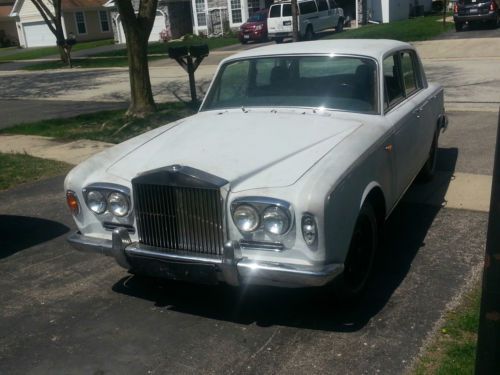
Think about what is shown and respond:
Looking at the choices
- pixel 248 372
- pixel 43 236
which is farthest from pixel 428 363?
pixel 43 236

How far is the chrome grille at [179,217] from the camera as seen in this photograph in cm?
372

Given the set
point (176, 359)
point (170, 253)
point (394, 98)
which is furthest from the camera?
point (394, 98)

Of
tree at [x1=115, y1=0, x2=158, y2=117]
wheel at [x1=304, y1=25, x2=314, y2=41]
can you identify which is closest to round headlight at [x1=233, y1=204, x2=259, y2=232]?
tree at [x1=115, y1=0, x2=158, y2=117]

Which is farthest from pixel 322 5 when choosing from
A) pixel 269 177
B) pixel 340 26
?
pixel 269 177

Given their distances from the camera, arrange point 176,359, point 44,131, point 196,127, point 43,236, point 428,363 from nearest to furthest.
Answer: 1. point 428,363
2. point 176,359
3. point 196,127
4. point 43,236
5. point 44,131

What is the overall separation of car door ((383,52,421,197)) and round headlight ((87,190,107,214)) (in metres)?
2.15

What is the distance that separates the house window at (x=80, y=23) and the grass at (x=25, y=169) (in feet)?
145

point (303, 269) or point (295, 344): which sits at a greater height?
point (303, 269)

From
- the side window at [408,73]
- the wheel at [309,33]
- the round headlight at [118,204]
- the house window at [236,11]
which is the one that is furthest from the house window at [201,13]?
the round headlight at [118,204]

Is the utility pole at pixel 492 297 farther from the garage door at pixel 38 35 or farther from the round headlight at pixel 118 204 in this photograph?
the garage door at pixel 38 35

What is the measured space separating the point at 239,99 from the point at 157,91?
38.9 feet

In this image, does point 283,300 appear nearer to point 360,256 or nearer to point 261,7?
point 360,256

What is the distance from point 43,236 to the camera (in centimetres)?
586

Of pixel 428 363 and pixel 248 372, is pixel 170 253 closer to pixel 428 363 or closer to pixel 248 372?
pixel 248 372
